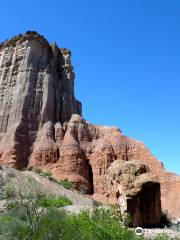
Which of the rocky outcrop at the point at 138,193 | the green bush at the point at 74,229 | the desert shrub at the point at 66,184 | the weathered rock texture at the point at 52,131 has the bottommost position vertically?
the green bush at the point at 74,229

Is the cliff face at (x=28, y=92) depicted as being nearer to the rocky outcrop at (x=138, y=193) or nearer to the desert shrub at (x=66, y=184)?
the desert shrub at (x=66, y=184)

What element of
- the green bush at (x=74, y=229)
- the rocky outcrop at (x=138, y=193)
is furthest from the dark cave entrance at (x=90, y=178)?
the green bush at (x=74, y=229)

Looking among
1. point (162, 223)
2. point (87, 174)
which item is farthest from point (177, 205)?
point (162, 223)

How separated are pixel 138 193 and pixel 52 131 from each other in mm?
29762

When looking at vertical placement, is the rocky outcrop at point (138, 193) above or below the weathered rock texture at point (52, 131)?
below

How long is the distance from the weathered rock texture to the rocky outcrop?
17569 millimetres

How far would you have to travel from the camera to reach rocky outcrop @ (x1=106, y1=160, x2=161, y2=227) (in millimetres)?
25984

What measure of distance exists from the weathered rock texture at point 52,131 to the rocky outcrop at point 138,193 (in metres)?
17.6

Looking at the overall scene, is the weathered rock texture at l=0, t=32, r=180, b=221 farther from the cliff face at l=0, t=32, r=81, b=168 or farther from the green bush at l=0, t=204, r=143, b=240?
the green bush at l=0, t=204, r=143, b=240

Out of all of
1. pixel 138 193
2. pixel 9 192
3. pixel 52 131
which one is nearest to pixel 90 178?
pixel 52 131

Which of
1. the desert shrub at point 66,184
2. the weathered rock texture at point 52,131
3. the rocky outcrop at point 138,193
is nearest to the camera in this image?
the rocky outcrop at point 138,193

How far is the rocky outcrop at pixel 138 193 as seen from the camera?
26.0m

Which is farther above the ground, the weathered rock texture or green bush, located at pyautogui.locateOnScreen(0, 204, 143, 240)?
the weathered rock texture

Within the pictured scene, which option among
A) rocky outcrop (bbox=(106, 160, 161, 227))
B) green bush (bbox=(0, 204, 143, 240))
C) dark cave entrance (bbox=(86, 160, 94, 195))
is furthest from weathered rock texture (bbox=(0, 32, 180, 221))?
green bush (bbox=(0, 204, 143, 240))
